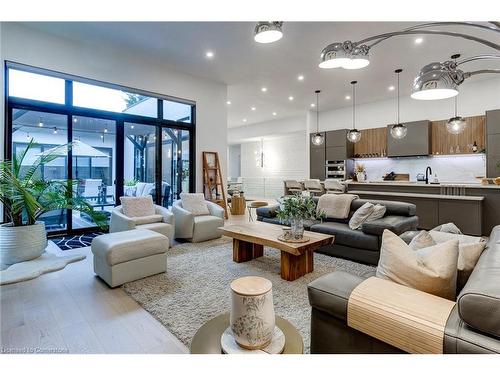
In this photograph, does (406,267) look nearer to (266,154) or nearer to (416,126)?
(416,126)

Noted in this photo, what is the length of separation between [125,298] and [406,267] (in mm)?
2398

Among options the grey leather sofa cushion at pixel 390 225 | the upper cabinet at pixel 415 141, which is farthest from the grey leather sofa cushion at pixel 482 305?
the upper cabinet at pixel 415 141

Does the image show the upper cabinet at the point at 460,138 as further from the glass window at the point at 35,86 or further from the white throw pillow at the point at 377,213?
the glass window at the point at 35,86

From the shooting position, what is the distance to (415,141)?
708 cm

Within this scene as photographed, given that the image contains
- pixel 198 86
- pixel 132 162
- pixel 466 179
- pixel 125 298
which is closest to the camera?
pixel 125 298

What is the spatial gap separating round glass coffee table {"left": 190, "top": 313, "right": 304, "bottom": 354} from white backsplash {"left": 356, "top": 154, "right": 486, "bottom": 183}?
24.7ft

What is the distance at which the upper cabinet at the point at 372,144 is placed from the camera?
7.84m

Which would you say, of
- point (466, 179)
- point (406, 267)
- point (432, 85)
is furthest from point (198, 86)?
point (466, 179)

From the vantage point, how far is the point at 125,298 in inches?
101

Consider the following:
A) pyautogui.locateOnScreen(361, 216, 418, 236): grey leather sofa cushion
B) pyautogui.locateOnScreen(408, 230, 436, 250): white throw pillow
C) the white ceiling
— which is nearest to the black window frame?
the white ceiling

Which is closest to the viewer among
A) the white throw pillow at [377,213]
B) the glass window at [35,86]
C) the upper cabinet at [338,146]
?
the white throw pillow at [377,213]

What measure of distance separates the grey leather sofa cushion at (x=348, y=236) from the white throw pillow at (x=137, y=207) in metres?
2.67

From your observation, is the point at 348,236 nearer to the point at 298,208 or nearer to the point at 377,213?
the point at 377,213
